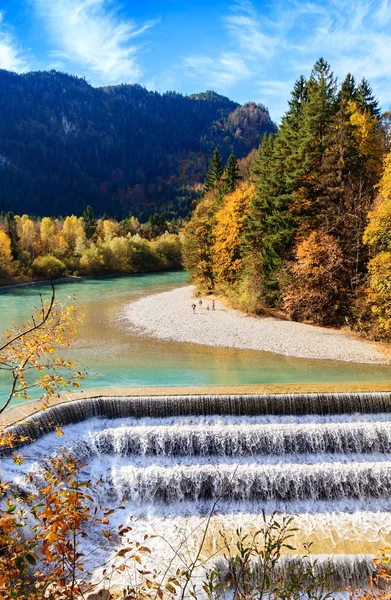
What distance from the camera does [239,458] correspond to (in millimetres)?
12094

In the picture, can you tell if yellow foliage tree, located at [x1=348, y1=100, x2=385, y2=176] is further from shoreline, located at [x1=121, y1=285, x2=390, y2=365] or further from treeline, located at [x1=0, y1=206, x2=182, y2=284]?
treeline, located at [x1=0, y1=206, x2=182, y2=284]

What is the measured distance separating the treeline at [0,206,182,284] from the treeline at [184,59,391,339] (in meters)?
31.4

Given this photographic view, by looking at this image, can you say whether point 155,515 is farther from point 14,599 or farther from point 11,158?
point 11,158

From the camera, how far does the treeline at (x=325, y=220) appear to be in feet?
76.5

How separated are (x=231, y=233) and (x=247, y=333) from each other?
45.2ft

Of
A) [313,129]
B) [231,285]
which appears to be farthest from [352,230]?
Answer: [231,285]

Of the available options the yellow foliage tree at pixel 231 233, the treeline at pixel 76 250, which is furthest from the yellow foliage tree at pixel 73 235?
the yellow foliage tree at pixel 231 233

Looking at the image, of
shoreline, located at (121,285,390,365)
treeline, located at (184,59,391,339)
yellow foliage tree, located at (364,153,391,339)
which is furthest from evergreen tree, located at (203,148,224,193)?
yellow foliage tree, located at (364,153,391,339)

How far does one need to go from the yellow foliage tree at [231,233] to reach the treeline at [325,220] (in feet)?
7.91

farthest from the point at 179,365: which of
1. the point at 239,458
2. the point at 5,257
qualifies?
the point at 5,257

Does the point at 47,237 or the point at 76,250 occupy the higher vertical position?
the point at 47,237

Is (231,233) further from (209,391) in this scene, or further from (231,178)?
(209,391)

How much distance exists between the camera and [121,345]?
23.2 m

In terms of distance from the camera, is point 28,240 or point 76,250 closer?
point 28,240
